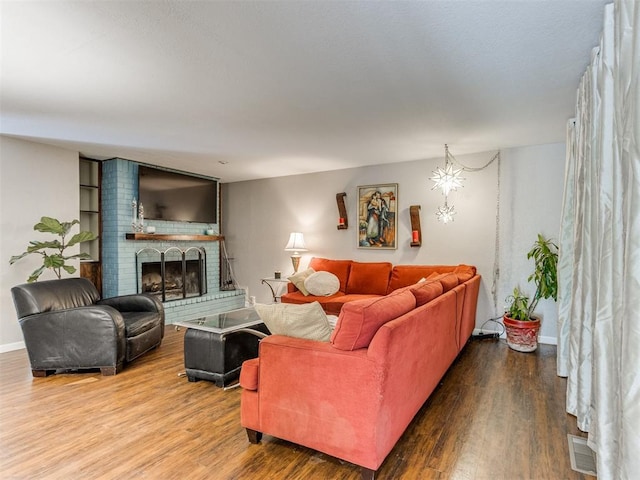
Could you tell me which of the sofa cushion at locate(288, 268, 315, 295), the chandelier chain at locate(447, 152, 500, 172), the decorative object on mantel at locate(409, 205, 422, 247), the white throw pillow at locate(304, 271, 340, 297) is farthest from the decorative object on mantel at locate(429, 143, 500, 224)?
the sofa cushion at locate(288, 268, 315, 295)

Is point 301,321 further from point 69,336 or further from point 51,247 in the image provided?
point 51,247

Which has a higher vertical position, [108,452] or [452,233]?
[452,233]

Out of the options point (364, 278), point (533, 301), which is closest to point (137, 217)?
point (364, 278)

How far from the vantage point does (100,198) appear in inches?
201

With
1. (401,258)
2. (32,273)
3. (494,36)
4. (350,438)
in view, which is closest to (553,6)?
(494,36)

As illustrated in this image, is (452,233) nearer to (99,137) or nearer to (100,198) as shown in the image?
(99,137)

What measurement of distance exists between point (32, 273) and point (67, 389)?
1909 millimetres

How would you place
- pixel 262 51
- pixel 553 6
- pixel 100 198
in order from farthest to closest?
pixel 100 198 → pixel 262 51 → pixel 553 6

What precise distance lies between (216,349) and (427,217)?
10.7ft

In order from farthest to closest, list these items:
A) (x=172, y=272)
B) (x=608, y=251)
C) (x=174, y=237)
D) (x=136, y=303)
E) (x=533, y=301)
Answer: (x=172, y=272) → (x=174, y=237) → (x=533, y=301) → (x=136, y=303) → (x=608, y=251)

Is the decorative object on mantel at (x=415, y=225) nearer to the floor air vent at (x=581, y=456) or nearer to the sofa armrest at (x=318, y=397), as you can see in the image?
the floor air vent at (x=581, y=456)

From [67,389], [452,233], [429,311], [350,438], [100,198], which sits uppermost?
[100,198]

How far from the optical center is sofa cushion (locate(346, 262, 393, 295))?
16.1ft

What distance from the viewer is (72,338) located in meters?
3.18
